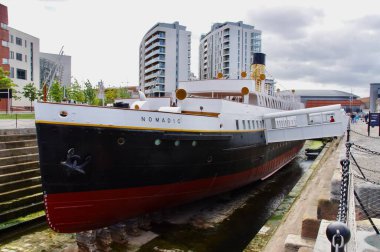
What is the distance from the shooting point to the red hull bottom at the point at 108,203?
31.1ft

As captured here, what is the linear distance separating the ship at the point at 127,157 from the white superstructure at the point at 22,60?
51245 mm

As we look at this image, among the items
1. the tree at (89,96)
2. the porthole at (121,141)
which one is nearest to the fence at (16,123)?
the porthole at (121,141)

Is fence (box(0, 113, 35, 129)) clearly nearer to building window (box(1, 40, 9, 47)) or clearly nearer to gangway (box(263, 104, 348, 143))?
gangway (box(263, 104, 348, 143))

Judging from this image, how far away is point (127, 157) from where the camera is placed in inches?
389

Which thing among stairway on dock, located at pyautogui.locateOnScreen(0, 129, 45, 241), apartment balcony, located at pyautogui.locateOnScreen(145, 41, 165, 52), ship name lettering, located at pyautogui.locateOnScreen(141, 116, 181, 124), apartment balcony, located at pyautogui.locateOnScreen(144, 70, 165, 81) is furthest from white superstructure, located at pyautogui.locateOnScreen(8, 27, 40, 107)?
ship name lettering, located at pyautogui.locateOnScreen(141, 116, 181, 124)

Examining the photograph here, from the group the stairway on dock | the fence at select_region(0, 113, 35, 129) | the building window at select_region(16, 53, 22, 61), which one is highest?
the building window at select_region(16, 53, 22, 61)

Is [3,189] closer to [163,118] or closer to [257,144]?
[163,118]

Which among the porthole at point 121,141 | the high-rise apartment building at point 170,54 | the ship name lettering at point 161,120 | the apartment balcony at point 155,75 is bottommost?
the porthole at point 121,141

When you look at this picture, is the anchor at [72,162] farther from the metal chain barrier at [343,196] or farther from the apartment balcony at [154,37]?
the apartment balcony at [154,37]

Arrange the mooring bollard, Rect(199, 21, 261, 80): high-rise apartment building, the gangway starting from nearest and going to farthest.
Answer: the mooring bollard < the gangway < Rect(199, 21, 261, 80): high-rise apartment building

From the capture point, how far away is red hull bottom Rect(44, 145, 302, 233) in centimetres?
947

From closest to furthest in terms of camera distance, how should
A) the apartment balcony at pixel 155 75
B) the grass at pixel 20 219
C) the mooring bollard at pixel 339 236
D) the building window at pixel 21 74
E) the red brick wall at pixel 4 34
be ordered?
the mooring bollard at pixel 339 236 < the grass at pixel 20 219 < the red brick wall at pixel 4 34 < the building window at pixel 21 74 < the apartment balcony at pixel 155 75

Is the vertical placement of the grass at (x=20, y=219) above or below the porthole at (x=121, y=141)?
below

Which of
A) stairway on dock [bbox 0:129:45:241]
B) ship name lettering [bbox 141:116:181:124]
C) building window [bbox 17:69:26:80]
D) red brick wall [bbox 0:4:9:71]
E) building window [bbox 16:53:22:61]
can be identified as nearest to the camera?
ship name lettering [bbox 141:116:181:124]
